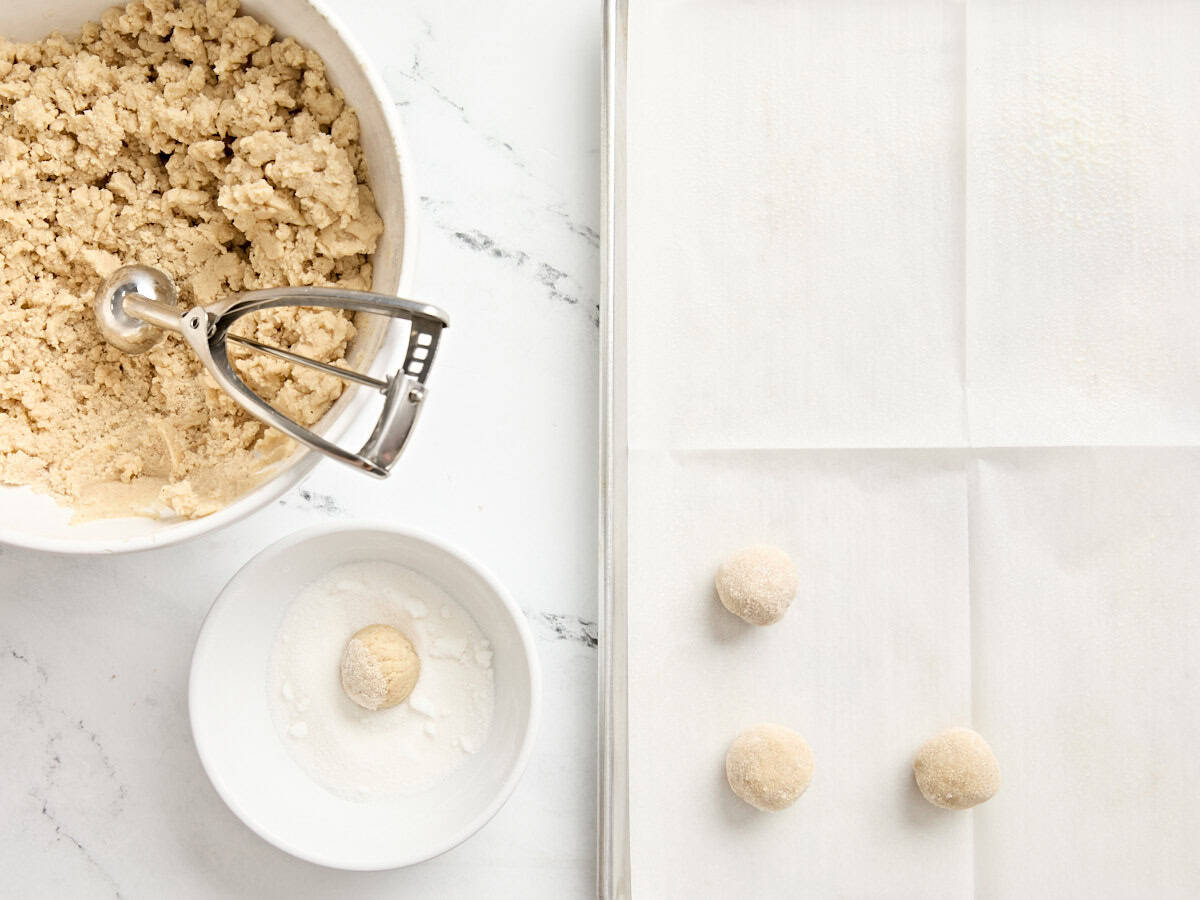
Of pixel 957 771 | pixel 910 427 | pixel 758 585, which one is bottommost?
pixel 957 771

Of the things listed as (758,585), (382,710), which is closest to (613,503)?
(758,585)

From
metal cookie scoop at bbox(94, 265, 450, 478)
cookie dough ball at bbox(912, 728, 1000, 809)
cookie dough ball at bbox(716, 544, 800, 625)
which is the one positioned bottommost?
cookie dough ball at bbox(912, 728, 1000, 809)

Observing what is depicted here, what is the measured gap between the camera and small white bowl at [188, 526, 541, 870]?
0.64 meters

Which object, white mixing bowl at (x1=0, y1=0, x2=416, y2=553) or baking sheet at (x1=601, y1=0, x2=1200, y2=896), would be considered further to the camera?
baking sheet at (x1=601, y1=0, x2=1200, y2=896)

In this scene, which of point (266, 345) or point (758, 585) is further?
point (758, 585)

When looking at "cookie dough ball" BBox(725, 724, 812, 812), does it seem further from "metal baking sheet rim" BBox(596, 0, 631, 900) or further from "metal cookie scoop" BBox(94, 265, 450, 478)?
"metal cookie scoop" BBox(94, 265, 450, 478)

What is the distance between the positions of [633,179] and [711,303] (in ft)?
0.34

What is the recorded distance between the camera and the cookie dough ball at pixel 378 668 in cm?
66

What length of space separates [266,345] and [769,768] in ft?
1.38

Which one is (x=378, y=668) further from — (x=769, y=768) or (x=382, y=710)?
(x=769, y=768)

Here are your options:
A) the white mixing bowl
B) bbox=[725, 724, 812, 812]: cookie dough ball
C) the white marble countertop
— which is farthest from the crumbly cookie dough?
bbox=[725, 724, 812, 812]: cookie dough ball

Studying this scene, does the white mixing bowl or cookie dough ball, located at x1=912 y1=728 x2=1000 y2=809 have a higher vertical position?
the white mixing bowl

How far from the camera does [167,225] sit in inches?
23.3

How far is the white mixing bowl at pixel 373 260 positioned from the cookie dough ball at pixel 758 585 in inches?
10.8
